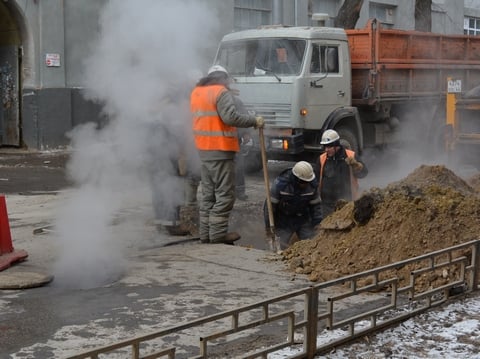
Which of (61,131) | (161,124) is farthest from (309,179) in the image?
(61,131)

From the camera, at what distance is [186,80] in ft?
25.6

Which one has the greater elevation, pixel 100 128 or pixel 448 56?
pixel 448 56

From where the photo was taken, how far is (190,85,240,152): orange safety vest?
7.24m

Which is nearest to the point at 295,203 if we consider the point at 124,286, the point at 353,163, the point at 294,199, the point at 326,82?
the point at 294,199

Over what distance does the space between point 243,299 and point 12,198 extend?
619 centimetres

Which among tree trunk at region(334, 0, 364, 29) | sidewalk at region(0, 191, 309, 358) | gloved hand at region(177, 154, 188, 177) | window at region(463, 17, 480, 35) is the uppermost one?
window at region(463, 17, 480, 35)

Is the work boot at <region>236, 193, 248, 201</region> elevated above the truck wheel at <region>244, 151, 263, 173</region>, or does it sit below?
below

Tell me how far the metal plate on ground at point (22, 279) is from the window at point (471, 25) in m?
25.8

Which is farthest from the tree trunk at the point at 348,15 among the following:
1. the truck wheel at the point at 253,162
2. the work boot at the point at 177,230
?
the work boot at the point at 177,230

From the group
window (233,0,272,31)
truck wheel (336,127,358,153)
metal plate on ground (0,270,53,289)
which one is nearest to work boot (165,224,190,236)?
metal plate on ground (0,270,53,289)

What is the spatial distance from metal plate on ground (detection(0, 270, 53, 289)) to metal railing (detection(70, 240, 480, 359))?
160 cm

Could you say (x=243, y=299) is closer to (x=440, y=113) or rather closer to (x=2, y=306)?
(x=2, y=306)

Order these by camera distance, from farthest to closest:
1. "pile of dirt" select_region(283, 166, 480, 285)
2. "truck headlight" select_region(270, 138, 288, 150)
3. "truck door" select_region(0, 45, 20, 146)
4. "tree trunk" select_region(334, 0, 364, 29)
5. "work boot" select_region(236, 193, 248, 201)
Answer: "truck door" select_region(0, 45, 20, 146)
"tree trunk" select_region(334, 0, 364, 29)
"truck headlight" select_region(270, 138, 288, 150)
"work boot" select_region(236, 193, 248, 201)
"pile of dirt" select_region(283, 166, 480, 285)

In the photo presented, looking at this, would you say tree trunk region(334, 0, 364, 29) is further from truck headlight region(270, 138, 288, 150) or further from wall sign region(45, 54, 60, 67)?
wall sign region(45, 54, 60, 67)
